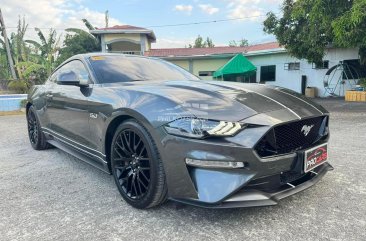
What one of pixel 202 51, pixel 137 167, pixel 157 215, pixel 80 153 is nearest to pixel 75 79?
pixel 80 153

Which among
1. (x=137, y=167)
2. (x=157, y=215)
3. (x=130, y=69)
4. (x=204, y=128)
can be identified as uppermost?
(x=130, y=69)

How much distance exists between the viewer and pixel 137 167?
2723mm

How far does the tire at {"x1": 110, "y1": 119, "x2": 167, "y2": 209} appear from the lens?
2.51 metres

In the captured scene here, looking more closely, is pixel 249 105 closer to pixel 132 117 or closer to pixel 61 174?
pixel 132 117

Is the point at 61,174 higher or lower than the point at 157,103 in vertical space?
lower

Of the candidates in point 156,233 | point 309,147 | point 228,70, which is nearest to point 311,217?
point 309,147

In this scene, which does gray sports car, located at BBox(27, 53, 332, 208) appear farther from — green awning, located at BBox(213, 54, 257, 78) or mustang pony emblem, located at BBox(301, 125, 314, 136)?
green awning, located at BBox(213, 54, 257, 78)

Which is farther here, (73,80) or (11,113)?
(11,113)

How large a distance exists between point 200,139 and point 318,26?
445 inches

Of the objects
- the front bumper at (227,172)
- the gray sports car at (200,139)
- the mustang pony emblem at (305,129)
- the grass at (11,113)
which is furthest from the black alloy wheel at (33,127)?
the grass at (11,113)

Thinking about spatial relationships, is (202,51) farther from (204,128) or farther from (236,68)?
(204,128)

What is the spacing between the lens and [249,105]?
8.19 feet

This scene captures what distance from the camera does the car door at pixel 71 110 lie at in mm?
3447

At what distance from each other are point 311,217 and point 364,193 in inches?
33.0
